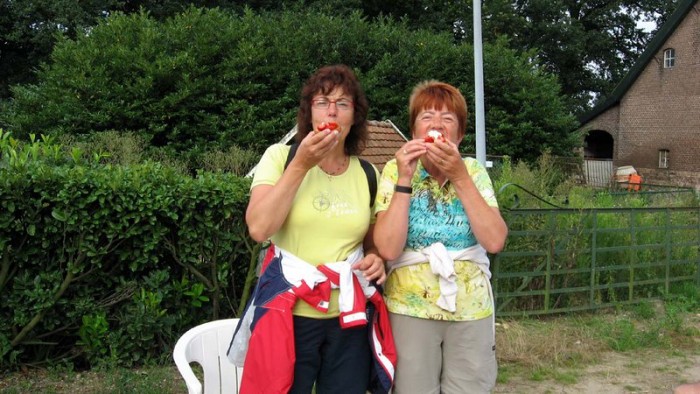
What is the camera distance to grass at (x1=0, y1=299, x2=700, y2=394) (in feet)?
12.4

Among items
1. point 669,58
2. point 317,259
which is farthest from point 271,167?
point 669,58

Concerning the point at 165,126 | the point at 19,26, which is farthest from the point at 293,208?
Answer: the point at 19,26

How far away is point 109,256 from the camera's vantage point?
4004 mm

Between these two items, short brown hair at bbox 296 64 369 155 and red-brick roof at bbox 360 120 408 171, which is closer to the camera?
short brown hair at bbox 296 64 369 155

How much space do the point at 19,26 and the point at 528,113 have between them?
16.5m

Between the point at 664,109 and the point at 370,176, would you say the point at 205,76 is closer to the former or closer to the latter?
the point at 370,176

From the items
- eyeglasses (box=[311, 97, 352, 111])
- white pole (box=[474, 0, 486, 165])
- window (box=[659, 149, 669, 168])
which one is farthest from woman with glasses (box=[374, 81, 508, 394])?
window (box=[659, 149, 669, 168])

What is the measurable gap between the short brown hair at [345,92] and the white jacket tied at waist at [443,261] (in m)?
0.45

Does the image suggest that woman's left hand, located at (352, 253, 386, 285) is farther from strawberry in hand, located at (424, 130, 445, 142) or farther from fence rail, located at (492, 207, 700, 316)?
fence rail, located at (492, 207, 700, 316)

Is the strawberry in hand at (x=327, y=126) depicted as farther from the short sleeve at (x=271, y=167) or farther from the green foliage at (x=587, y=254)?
the green foliage at (x=587, y=254)

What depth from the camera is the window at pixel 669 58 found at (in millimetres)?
28844

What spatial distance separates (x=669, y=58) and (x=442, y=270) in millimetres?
32007

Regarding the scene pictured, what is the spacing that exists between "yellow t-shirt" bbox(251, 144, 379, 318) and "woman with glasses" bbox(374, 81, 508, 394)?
0.11m

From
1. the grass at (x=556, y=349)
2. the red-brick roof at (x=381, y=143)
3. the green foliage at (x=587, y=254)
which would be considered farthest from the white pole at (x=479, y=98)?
the grass at (x=556, y=349)
